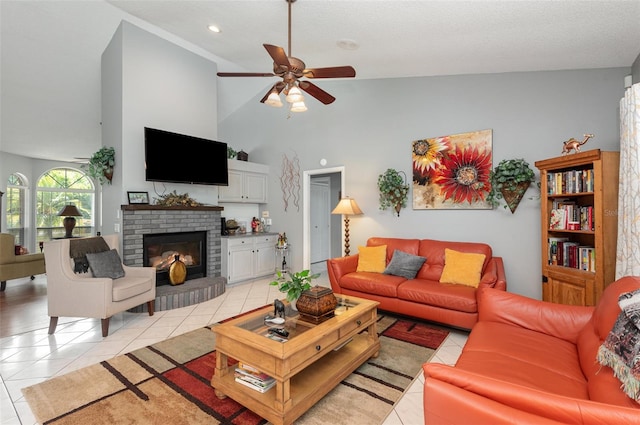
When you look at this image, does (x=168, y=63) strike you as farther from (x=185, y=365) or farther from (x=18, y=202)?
(x=18, y=202)

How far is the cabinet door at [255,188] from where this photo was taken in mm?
5645

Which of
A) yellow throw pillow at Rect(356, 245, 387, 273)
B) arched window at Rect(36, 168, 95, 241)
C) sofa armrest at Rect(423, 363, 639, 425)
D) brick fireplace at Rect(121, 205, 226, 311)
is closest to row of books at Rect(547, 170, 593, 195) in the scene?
yellow throw pillow at Rect(356, 245, 387, 273)

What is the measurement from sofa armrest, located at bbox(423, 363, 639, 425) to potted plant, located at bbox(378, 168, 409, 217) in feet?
11.2

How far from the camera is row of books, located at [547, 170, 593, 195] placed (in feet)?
8.52

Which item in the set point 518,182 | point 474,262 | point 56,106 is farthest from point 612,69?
point 56,106

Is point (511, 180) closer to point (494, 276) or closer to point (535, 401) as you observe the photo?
point (494, 276)

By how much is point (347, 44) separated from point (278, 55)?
4.02ft

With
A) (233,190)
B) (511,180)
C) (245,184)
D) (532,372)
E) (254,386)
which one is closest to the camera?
(532,372)

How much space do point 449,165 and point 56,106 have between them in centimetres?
650

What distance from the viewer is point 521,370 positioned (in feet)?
4.98

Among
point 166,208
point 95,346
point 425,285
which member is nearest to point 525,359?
point 425,285

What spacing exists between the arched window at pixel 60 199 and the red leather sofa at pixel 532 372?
9.41m

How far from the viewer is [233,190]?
17.7 feet

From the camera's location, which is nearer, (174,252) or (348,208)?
(174,252)
